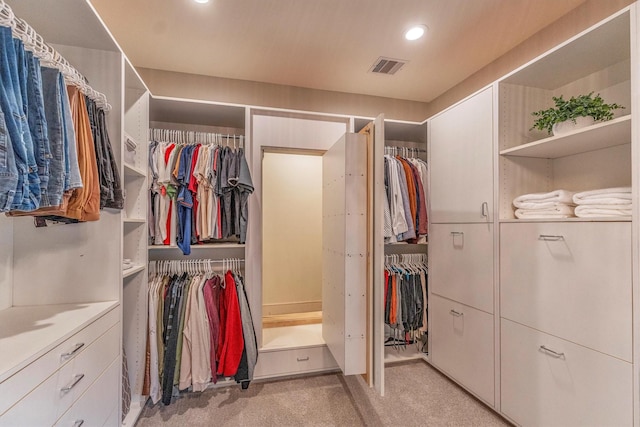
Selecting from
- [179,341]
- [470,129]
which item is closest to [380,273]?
[470,129]

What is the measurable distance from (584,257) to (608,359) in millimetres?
456

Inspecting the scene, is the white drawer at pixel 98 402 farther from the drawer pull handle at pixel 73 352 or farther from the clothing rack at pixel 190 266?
the clothing rack at pixel 190 266

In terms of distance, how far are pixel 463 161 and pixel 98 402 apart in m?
2.54

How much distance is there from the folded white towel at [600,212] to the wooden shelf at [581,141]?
36 cm

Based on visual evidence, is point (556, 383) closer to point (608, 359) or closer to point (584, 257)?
point (608, 359)

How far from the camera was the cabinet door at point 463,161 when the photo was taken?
6.33 feet

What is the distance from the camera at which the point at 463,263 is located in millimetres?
2119

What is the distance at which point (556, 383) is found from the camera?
150 centimetres

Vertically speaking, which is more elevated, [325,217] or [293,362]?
[325,217]

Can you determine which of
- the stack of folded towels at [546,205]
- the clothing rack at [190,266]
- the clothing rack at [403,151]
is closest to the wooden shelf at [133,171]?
the clothing rack at [190,266]

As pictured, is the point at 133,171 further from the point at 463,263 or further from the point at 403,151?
the point at 463,263

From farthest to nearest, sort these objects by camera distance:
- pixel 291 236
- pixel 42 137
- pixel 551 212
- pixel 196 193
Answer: pixel 291 236 → pixel 196 193 → pixel 551 212 → pixel 42 137

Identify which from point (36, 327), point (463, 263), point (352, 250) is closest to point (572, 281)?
point (463, 263)

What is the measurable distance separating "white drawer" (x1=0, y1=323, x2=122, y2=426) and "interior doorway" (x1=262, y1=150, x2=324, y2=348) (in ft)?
6.24
